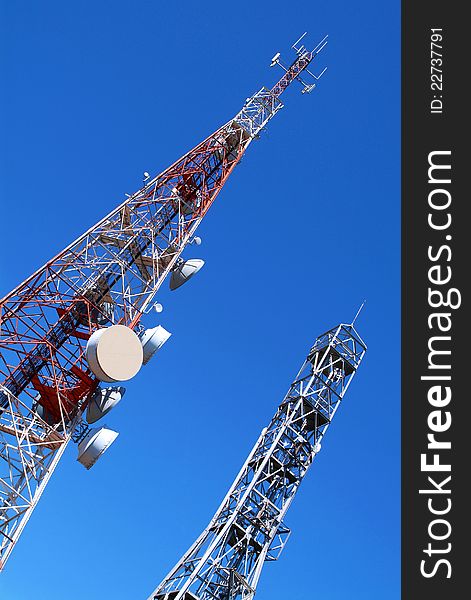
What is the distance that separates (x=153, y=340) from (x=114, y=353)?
4.00 metres

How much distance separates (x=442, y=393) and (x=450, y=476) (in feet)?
9.85

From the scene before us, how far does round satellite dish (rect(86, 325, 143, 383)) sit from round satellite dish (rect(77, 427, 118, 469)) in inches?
120

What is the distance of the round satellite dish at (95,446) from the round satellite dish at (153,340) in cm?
463

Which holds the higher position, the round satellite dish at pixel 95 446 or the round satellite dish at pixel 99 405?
the round satellite dish at pixel 99 405

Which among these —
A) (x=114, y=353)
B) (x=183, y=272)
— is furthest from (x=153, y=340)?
(x=183, y=272)

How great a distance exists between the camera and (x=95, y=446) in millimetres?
38562

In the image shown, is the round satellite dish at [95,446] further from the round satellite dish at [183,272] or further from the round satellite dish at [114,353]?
the round satellite dish at [183,272]

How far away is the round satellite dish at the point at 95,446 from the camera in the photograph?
3847 centimetres

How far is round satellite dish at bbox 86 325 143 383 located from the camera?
123 ft

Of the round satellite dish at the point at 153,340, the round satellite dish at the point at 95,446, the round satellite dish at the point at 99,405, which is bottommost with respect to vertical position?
the round satellite dish at the point at 95,446

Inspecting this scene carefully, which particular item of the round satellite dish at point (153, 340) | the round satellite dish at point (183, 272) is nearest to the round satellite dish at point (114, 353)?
the round satellite dish at point (153, 340)

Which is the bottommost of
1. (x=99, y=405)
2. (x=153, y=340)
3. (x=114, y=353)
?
(x=99, y=405)

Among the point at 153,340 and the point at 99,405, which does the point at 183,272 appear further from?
the point at 99,405

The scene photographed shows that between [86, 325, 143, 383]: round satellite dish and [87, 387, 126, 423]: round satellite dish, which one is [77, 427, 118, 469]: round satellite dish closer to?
[87, 387, 126, 423]: round satellite dish
